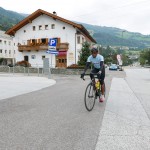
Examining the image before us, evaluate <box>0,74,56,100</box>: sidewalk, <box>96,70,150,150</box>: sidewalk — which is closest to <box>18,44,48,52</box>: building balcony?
<box>0,74,56,100</box>: sidewalk

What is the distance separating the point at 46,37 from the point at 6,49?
37299 millimetres

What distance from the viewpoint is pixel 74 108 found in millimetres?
7641

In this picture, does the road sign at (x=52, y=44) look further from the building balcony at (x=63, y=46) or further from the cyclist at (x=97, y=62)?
the building balcony at (x=63, y=46)

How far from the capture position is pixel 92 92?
7.76 meters

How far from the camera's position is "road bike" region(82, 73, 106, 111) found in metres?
7.34

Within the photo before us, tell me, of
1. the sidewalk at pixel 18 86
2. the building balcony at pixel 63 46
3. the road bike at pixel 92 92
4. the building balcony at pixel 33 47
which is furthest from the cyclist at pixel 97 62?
the building balcony at pixel 33 47

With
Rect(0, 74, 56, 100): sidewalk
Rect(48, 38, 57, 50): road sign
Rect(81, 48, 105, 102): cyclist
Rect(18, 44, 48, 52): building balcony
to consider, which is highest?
Rect(18, 44, 48, 52): building balcony

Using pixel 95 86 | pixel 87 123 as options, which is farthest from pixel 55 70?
pixel 87 123

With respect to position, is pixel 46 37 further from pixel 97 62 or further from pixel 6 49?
pixel 97 62

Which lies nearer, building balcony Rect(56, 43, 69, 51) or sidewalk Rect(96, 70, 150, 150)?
sidewalk Rect(96, 70, 150, 150)

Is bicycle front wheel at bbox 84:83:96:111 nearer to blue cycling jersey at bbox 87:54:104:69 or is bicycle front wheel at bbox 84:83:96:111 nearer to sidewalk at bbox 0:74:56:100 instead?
blue cycling jersey at bbox 87:54:104:69

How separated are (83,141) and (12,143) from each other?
118cm

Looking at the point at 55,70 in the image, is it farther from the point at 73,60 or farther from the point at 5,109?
the point at 5,109

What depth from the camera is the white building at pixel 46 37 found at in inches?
1737
